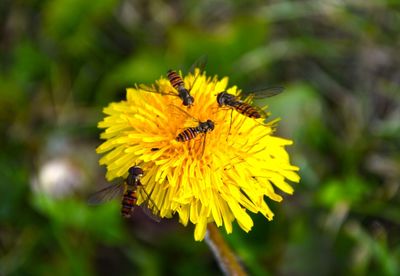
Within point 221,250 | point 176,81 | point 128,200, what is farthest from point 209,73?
point 128,200

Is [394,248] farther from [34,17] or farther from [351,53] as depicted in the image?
[34,17]

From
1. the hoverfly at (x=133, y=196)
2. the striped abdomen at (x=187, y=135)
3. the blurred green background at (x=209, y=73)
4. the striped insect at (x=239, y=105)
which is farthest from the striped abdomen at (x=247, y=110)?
the blurred green background at (x=209, y=73)

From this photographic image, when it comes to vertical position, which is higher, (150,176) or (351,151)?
(351,151)

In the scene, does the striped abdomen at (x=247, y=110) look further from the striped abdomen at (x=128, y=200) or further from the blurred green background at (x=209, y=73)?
the blurred green background at (x=209, y=73)

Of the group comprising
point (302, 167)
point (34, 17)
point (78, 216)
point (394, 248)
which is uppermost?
point (34, 17)

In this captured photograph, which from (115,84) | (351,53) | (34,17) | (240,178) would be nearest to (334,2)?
(351,53)

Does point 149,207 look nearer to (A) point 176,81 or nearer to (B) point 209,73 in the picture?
(A) point 176,81
